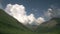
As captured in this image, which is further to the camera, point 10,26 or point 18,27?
point 18,27

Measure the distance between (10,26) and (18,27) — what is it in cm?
777

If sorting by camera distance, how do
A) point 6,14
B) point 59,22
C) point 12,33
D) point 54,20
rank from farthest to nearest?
point 54,20
point 59,22
point 6,14
point 12,33

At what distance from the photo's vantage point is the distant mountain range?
101 metres

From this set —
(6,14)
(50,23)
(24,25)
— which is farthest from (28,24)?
(50,23)

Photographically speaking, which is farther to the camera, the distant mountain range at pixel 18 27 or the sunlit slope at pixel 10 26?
the distant mountain range at pixel 18 27

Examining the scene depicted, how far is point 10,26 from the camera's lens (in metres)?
109

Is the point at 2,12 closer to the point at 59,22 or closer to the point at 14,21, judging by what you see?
the point at 14,21

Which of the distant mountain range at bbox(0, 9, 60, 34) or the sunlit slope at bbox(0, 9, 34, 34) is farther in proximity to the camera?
the distant mountain range at bbox(0, 9, 60, 34)

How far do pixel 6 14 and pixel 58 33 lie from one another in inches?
2250

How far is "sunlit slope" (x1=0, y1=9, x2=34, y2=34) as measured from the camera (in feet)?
321

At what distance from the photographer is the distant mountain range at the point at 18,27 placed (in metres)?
101

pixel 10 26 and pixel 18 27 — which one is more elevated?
pixel 18 27

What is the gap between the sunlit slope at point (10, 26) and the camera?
97887mm

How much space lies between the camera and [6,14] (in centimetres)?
13538
